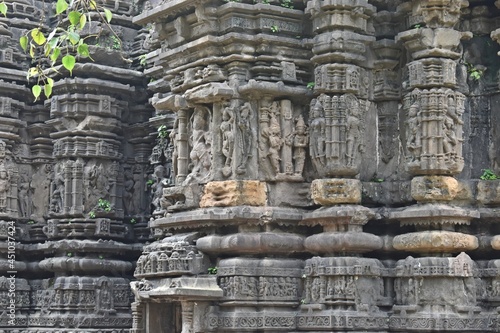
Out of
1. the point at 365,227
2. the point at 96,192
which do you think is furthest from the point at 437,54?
the point at 96,192

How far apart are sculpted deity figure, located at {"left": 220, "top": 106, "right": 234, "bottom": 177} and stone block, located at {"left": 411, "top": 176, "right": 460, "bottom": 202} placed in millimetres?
2687

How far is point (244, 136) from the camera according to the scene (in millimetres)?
15938

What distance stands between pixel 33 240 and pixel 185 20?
7.41 meters

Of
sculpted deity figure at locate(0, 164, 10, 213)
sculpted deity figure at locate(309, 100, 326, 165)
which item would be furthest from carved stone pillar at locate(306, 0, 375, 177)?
sculpted deity figure at locate(0, 164, 10, 213)

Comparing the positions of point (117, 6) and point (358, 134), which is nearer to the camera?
point (358, 134)

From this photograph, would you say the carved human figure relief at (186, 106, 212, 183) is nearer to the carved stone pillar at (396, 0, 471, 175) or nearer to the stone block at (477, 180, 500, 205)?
the carved stone pillar at (396, 0, 471, 175)

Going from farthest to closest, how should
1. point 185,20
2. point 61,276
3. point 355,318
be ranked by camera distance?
point 61,276, point 185,20, point 355,318

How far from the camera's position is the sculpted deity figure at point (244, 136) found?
15.9 m

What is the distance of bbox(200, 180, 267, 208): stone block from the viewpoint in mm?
15742

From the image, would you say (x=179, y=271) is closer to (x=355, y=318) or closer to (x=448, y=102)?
(x=355, y=318)

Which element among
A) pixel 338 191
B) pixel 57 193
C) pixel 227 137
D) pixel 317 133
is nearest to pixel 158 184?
pixel 57 193

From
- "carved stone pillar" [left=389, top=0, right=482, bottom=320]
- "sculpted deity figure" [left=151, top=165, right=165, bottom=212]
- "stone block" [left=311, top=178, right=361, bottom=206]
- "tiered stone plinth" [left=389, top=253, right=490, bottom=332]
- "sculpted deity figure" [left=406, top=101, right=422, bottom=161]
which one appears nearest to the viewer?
"tiered stone plinth" [left=389, top=253, right=490, bottom=332]

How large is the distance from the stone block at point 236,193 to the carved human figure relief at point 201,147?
0.37m

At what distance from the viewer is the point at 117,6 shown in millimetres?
22406
